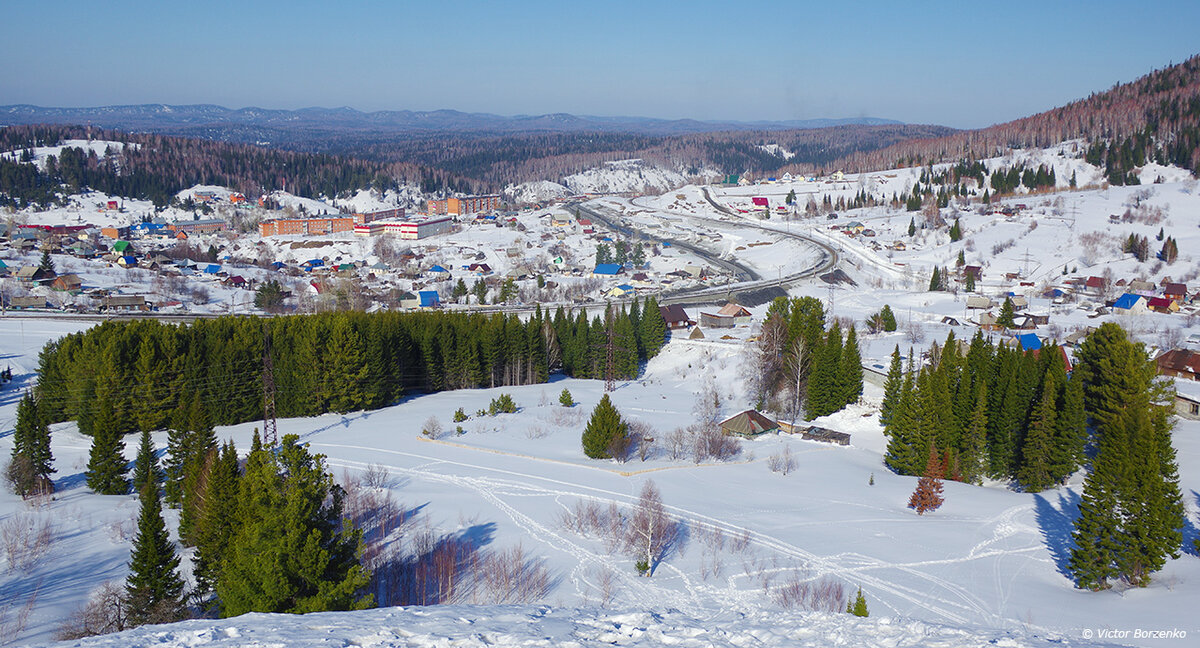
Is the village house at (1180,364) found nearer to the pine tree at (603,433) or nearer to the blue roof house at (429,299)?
the pine tree at (603,433)

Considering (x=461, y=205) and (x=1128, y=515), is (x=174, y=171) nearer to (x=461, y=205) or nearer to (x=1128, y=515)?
(x=461, y=205)

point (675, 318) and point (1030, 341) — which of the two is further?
point (675, 318)

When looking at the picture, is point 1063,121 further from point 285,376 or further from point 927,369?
point 285,376

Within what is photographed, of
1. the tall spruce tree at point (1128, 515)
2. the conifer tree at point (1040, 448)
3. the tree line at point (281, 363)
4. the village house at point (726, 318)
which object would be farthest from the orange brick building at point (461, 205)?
the tall spruce tree at point (1128, 515)

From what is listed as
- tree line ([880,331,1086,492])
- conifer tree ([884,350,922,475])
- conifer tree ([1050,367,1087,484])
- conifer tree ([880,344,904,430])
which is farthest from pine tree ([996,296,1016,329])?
conifer tree ([1050,367,1087,484])

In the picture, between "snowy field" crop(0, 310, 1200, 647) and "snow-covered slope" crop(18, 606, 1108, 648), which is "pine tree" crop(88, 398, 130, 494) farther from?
"snow-covered slope" crop(18, 606, 1108, 648)

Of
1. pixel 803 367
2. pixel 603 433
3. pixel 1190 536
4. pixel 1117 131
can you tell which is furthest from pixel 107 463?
pixel 1117 131
